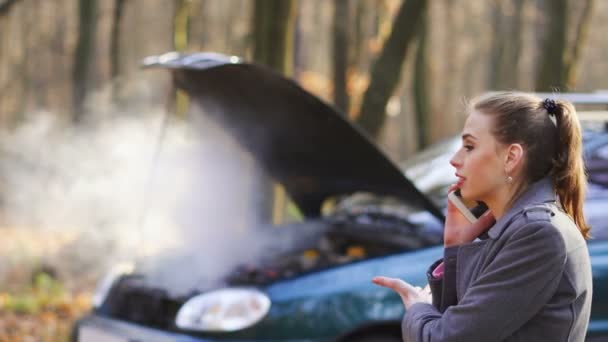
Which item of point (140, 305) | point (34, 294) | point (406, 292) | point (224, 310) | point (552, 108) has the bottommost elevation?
point (34, 294)

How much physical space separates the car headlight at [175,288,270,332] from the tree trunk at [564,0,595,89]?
30.3 ft

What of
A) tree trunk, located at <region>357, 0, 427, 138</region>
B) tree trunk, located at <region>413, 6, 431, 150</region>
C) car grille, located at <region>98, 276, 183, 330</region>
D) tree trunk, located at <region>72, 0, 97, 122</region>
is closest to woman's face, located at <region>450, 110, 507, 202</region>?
car grille, located at <region>98, 276, 183, 330</region>

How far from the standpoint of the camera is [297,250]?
575 centimetres

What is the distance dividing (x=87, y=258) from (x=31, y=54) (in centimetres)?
3586

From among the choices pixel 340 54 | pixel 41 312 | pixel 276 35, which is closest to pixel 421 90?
pixel 340 54

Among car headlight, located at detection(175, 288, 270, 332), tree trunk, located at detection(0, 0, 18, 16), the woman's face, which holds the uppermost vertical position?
tree trunk, located at detection(0, 0, 18, 16)

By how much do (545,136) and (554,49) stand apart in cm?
1092

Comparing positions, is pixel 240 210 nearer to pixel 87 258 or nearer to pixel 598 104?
pixel 598 104

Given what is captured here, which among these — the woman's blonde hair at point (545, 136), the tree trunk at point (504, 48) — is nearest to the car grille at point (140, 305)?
the woman's blonde hair at point (545, 136)

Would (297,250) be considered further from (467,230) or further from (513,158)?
(513,158)

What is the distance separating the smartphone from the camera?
2.38m

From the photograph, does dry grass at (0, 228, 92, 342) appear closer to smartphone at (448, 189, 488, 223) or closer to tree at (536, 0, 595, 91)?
smartphone at (448, 189, 488, 223)

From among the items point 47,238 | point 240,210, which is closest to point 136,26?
point 47,238

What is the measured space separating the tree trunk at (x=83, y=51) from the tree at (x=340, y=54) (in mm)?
6530
